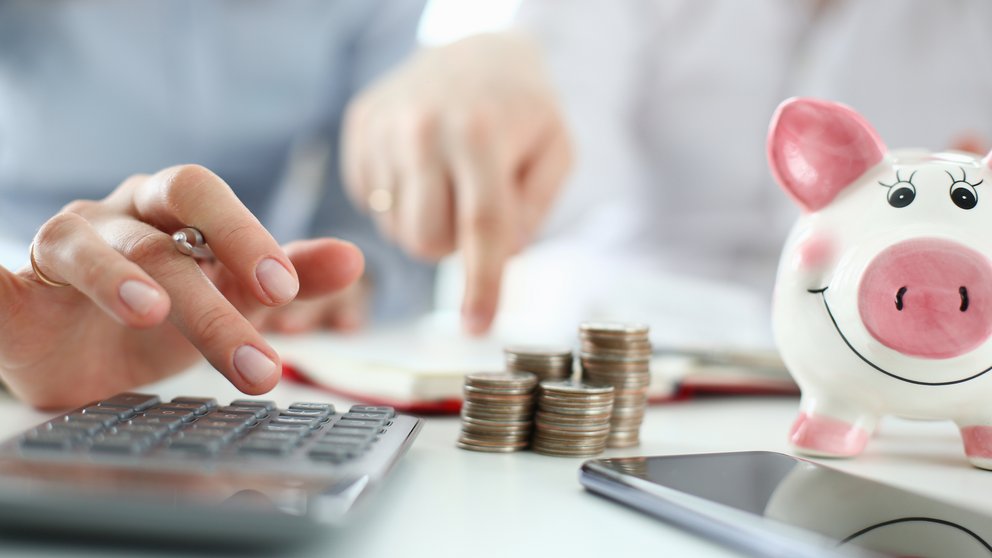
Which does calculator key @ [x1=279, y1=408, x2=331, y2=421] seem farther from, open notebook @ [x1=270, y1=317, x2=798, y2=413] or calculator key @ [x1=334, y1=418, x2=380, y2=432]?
open notebook @ [x1=270, y1=317, x2=798, y2=413]

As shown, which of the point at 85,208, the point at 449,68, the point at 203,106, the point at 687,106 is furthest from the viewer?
the point at 687,106

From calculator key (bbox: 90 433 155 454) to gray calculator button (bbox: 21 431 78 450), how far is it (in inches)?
0.5

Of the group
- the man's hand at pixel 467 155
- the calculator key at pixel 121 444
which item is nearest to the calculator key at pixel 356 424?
the calculator key at pixel 121 444

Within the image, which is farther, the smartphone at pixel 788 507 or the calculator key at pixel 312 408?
the calculator key at pixel 312 408

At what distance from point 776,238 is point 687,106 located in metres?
0.40

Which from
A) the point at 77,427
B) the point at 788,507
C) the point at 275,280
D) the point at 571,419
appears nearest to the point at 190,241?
the point at 275,280

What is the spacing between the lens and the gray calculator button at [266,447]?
42 cm

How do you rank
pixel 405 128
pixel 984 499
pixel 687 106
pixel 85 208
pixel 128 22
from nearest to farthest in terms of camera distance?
pixel 984 499 < pixel 85 208 < pixel 405 128 < pixel 128 22 < pixel 687 106

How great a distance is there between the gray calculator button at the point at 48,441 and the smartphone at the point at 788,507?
27 centimetres

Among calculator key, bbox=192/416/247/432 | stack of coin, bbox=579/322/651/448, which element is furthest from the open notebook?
calculator key, bbox=192/416/247/432

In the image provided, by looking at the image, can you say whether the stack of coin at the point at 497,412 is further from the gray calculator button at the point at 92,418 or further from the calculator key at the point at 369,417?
the gray calculator button at the point at 92,418

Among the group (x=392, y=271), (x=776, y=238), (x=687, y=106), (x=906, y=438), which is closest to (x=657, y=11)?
(x=687, y=106)

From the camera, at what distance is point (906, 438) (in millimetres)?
714

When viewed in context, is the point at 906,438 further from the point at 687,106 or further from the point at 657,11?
the point at 657,11
